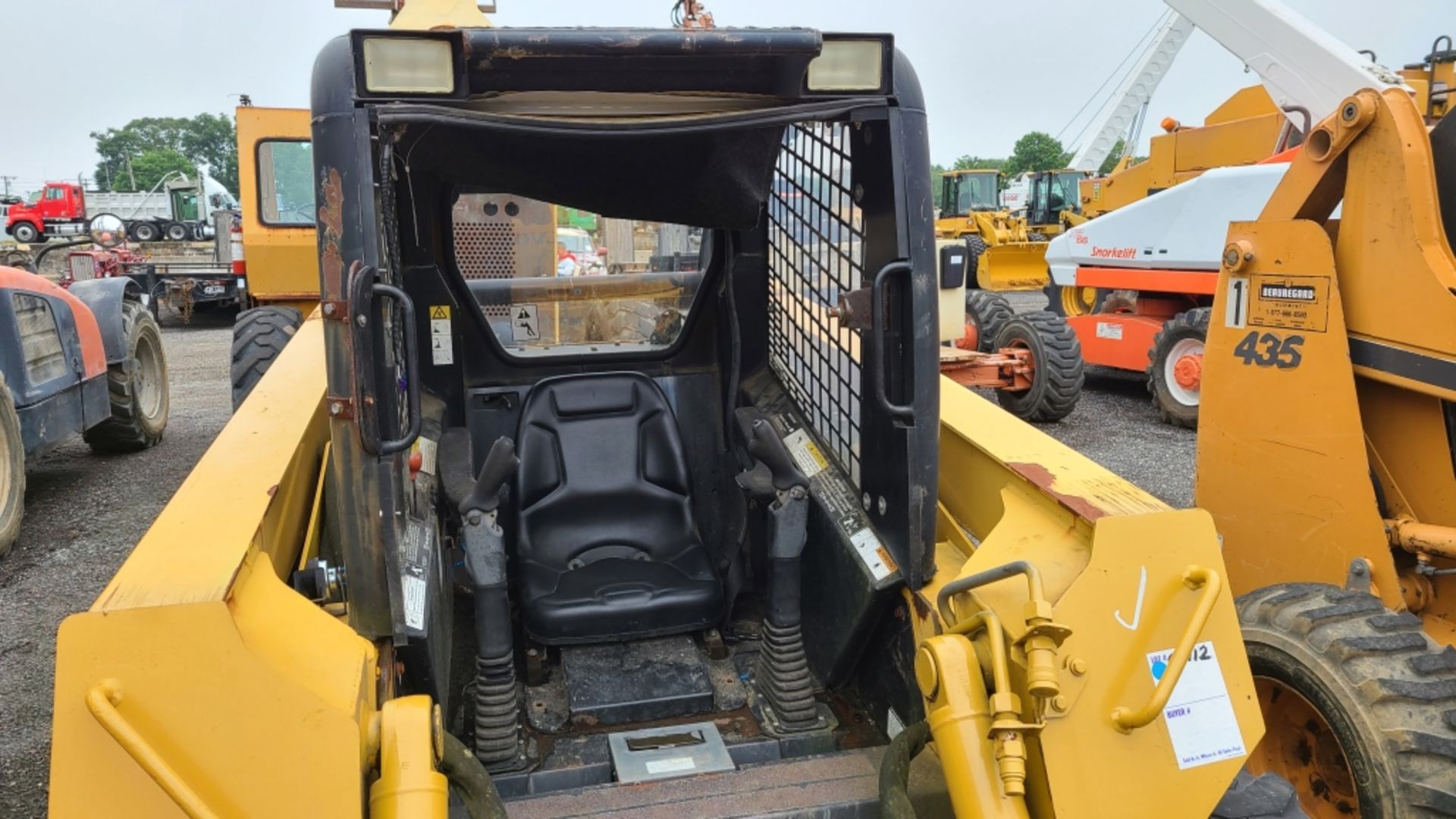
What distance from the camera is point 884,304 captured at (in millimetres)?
2330

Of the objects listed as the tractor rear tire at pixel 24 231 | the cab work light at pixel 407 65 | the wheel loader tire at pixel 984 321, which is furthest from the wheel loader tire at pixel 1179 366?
the tractor rear tire at pixel 24 231

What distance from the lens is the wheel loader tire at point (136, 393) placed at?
7016 mm

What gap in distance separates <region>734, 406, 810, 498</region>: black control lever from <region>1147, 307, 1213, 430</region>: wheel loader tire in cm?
541

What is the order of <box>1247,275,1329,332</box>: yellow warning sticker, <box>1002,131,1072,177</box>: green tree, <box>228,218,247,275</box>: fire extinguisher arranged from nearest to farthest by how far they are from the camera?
<box>1247,275,1329,332</box>: yellow warning sticker
<box>228,218,247,275</box>: fire extinguisher
<box>1002,131,1072,177</box>: green tree

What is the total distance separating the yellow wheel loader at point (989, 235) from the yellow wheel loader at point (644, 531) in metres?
13.5

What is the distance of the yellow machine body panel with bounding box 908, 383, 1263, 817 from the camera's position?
180 cm

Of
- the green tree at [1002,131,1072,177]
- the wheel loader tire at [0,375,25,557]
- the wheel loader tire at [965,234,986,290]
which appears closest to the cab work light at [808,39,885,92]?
the wheel loader tire at [0,375,25,557]

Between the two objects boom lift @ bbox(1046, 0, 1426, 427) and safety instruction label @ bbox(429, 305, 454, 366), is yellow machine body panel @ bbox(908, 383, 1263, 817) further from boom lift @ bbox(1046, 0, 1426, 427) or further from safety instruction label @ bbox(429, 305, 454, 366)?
boom lift @ bbox(1046, 0, 1426, 427)

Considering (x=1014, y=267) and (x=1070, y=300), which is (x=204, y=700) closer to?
(x=1070, y=300)

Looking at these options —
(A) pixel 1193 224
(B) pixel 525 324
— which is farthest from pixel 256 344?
(A) pixel 1193 224

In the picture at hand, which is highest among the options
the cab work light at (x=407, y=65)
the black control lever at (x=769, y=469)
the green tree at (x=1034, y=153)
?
the green tree at (x=1034, y=153)

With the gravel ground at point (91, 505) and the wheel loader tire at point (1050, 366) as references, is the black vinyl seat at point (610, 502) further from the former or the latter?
the wheel loader tire at point (1050, 366)

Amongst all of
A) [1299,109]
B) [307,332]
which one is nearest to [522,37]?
[307,332]

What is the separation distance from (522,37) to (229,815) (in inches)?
53.8
